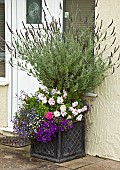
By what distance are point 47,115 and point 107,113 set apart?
0.80 m

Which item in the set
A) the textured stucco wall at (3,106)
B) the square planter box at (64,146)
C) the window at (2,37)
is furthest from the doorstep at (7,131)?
the square planter box at (64,146)

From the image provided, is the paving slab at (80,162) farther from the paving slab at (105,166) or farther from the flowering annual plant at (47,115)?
the flowering annual plant at (47,115)

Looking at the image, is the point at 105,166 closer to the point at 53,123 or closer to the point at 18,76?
the point at 53,123

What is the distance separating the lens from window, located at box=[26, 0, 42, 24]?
6.71 meters

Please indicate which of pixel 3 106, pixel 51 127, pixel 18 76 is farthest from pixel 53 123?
pixel 3 106

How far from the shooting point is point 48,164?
583cm

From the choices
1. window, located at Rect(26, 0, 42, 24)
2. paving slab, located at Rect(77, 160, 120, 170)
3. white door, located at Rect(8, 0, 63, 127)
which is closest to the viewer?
paving slab, located at Rect(77, 160, 120, 170)

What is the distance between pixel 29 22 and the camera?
6809 millimetres

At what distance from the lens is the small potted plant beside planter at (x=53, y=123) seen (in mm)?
5750

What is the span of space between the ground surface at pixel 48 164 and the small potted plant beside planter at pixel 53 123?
0.33 ft

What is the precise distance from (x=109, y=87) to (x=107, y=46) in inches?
20.1

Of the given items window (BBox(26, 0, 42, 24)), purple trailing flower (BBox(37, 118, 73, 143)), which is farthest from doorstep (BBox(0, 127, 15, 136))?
window (BBox(26, 0, 42, 24))

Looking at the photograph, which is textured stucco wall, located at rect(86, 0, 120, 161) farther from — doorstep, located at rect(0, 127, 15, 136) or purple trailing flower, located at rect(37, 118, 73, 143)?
doorstep, located at rect(0, 127, 15, 136)

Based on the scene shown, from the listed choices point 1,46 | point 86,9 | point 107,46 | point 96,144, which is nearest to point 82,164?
point 96,144
